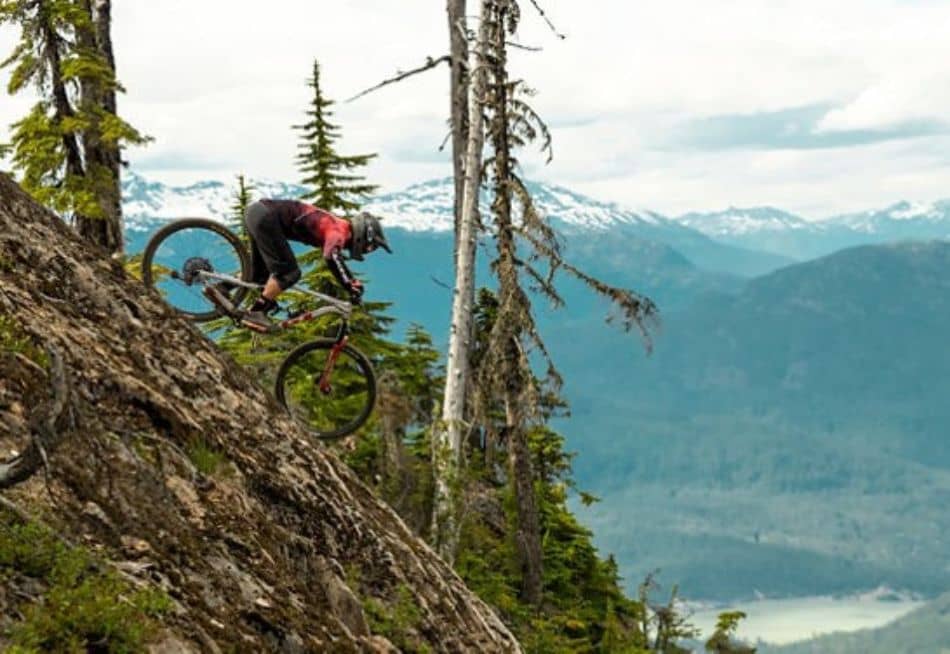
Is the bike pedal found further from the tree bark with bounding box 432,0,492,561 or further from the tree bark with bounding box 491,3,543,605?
the tree bark with bounding box 491,3,543,605

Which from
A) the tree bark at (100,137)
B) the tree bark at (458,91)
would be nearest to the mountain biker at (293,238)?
the tree bark at (458,91)

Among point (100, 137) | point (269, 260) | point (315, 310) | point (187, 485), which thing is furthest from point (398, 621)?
point (100, 137)

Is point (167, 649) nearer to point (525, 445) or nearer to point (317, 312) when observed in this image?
point (317, 312)

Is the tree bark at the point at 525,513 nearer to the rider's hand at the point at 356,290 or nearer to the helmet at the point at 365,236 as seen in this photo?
the rider's hand at the point at 356,290

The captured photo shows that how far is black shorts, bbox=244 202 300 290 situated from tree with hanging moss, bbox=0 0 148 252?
10.9 metres

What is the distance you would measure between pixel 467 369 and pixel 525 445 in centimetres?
292

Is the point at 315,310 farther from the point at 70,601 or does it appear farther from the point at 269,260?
the point at 70,601

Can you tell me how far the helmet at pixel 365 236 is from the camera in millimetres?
11539

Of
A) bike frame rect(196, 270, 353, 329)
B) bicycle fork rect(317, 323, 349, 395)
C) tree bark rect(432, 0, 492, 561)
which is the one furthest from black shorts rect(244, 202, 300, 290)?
tree bark rect(432, 0, 492, 561)

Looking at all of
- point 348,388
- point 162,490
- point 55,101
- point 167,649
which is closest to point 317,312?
point 162,490

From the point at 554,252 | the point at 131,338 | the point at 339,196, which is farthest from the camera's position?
the point at 339,196

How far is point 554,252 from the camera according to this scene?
21.3 m

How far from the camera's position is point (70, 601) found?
6727 millimetres

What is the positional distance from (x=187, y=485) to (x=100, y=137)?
15127mm
